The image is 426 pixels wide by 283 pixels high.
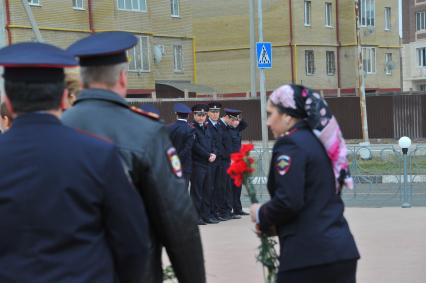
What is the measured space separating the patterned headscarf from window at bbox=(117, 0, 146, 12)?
119 feet

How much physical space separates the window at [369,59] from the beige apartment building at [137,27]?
15.4m

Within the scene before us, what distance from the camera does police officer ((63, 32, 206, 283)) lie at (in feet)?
9.91

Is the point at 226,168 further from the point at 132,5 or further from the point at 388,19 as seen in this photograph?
the point at 388,19

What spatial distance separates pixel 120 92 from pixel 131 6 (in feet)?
125

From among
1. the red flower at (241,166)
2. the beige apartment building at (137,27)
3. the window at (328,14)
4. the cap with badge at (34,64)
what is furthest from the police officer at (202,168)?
the window at (328,14)

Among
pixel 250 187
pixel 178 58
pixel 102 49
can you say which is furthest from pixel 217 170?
pixel 178 58

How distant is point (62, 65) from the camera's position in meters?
2.76

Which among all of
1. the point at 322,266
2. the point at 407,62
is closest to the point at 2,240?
the point at 322,266

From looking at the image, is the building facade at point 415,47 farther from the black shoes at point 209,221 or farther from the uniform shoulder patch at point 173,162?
the uniform shoulder patch at point 173,162

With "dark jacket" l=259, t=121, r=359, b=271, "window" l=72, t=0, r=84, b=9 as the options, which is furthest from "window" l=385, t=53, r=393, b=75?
"dark jacket" l=259, t=121, r=359, b=271

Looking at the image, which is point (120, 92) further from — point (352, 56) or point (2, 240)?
point (352, 56)

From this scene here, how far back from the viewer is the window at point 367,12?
54.7 metres

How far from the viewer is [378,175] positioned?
647 inches

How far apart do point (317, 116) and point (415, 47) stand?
67956 millimetres
